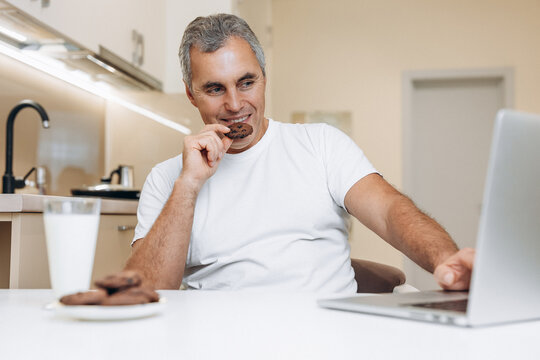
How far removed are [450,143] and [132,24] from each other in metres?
3.23

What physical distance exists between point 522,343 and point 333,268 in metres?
0.88

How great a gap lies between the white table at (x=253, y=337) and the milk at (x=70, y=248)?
0.05 metres

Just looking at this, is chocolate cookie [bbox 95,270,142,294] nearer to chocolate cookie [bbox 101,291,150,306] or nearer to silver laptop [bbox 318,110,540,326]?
chocolate cookie [bbox 101,291,150,306]

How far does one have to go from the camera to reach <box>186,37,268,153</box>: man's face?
1562mm

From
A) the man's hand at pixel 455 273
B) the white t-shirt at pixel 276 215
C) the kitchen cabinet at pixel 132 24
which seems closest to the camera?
the man's hand at pixel 455 273

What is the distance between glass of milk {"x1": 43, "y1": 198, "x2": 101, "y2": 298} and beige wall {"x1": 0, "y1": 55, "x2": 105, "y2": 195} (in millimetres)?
1784

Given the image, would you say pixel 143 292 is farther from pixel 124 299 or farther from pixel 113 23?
pixel 113 23

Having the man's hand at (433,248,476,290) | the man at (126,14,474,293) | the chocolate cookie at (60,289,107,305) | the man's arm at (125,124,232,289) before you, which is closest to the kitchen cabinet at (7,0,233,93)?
the man at (126,14,474,293)

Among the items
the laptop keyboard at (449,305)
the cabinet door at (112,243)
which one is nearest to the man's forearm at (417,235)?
the laptop keyboard at (449,305)

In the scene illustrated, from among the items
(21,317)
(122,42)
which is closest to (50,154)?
(122,42)

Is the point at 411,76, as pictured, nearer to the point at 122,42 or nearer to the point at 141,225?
the point at 122,42

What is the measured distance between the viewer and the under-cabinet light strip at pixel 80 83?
8.14 ft

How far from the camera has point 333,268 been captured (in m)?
1.44

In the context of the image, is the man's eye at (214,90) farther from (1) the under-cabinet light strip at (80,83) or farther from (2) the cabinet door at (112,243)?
(1) the under-cabinet light strip at (80,83)
